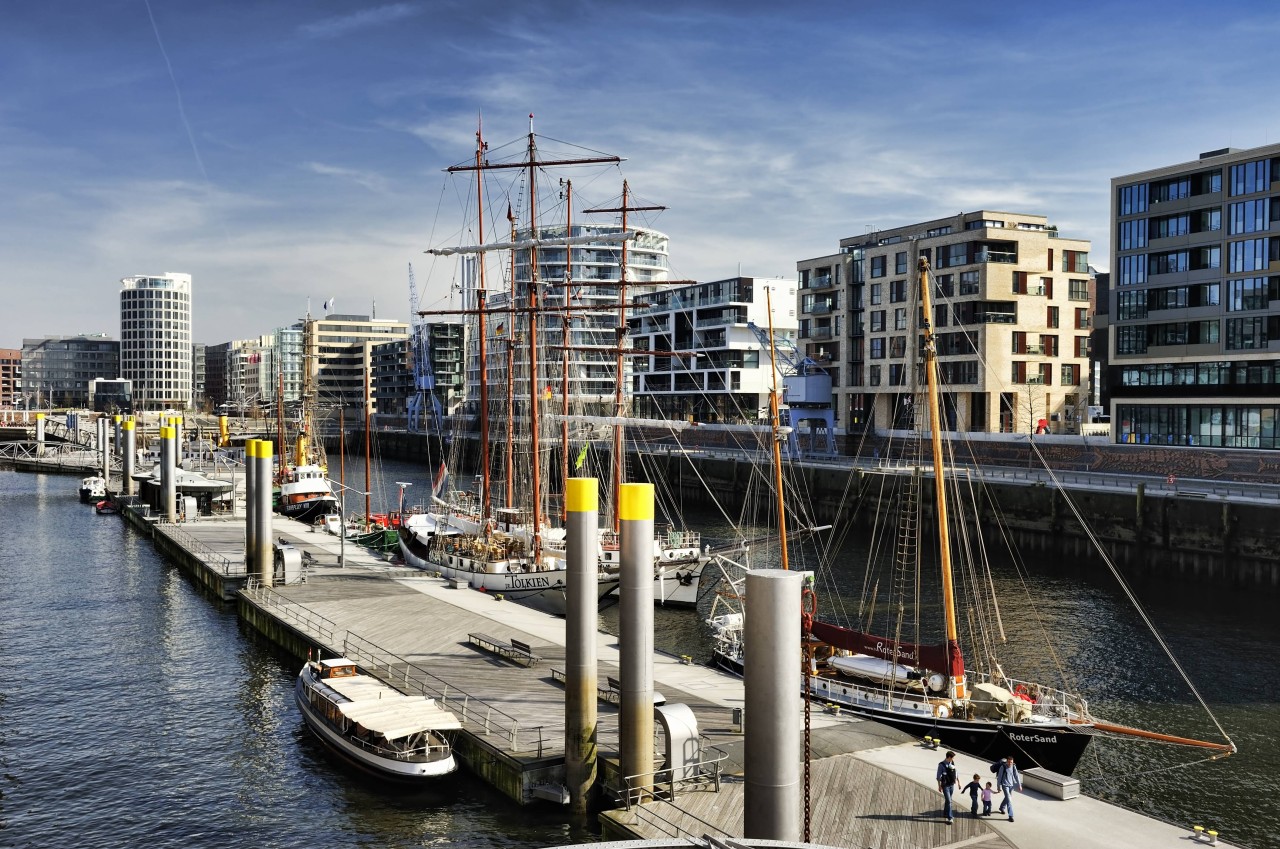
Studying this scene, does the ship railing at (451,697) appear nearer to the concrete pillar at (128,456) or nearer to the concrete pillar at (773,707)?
the concrete pillar at (773,707)

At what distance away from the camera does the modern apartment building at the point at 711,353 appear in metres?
140

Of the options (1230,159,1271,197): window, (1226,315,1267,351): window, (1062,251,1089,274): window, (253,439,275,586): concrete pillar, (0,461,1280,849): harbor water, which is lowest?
(0,461,1280,849): harbor water

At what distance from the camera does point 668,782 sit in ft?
76.2

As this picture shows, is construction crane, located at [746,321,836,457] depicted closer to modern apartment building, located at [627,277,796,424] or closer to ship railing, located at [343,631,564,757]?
modern apartment building, located at [627,277,796,424]

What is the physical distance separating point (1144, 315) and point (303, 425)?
278 feet

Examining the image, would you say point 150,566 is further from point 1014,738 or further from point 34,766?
point 1014,738

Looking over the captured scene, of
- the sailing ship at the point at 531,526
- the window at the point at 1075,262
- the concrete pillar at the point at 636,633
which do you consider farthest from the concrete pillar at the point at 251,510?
the window at the point at 1075,262

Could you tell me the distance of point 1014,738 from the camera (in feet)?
92.4

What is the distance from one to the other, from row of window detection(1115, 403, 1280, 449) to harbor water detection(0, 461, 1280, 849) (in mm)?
30021

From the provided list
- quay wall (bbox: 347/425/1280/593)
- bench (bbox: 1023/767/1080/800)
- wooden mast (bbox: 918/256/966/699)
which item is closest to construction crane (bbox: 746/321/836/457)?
quay wall (bbox: 347/425/1280/593)

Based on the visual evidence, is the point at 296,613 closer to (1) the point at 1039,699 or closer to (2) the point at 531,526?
(2) the point at 531,526

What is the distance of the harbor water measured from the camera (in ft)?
83.1

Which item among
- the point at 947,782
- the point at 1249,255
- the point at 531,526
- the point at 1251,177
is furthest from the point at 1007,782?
the point at 1251,177

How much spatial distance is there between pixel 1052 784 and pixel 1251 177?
238 ft
